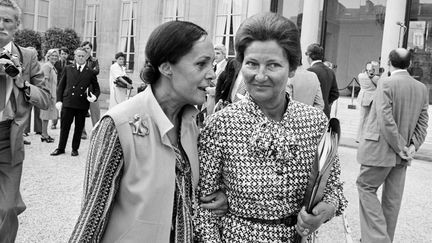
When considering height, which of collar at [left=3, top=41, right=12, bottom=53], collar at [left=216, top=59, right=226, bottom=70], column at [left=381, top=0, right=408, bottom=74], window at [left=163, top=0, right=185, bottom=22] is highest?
window at [left=163, top=0, right=185, bottom=22]

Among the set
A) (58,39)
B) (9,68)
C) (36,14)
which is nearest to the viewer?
(9,68)

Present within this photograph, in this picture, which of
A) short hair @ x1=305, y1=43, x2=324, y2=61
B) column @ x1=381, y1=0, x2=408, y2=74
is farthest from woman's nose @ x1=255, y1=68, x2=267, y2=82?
column @ x1=381, y1=0, x2=408, y2=74

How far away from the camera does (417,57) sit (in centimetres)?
1770

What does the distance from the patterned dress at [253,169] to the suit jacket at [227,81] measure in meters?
3.40

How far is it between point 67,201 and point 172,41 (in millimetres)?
4517

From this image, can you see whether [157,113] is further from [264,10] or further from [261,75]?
[264,10]

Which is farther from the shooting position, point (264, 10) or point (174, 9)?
point (174, 9)

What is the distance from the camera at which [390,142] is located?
4.61 m

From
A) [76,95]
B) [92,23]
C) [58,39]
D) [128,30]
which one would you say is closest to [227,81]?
[76,95]

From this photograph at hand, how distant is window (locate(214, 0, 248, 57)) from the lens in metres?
20.5

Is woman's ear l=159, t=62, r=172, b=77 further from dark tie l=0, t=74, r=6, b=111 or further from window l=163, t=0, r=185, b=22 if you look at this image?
window l=163, t=0, r=185, b=22

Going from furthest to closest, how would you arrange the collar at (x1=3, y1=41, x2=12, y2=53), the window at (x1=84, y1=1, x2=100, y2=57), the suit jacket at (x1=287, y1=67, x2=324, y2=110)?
the window at (x1=84, y1=1, x2=100, y2=57) < the suit jacket at (x1=287, y1=67, x2=324, y2=110) < the collar at (x1=3, y1=41, x2=12, y2=53)

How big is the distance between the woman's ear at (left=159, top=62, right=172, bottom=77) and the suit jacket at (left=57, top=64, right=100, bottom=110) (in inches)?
296

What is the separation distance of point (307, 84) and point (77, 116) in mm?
4863
